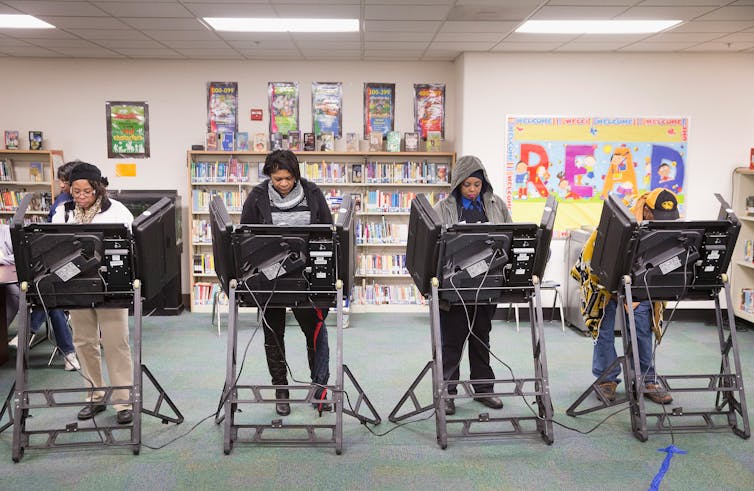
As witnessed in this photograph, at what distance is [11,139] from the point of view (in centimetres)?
694

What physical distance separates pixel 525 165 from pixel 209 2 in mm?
3485

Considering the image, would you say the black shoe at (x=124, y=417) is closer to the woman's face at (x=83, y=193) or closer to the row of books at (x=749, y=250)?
the woman's face at (x=83, y=193)

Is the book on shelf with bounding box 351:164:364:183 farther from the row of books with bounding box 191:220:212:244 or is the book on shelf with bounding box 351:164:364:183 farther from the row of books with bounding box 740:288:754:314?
the row of books with bounding box 740:288:754:314

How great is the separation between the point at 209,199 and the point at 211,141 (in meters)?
0.63

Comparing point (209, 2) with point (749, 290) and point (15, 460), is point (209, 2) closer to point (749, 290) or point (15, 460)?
point (15, 460)

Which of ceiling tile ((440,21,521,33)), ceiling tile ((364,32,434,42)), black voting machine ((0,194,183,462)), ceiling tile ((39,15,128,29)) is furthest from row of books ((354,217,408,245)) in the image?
black voting machine ((0,194,183,462))

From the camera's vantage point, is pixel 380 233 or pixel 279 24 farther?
pixel 380 233

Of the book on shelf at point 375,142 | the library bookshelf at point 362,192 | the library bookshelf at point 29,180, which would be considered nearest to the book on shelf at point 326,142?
the library bookshelf at point 362,192

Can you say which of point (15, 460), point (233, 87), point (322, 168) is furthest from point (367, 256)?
point (15, 460)

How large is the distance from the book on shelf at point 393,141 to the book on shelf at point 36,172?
3.85 meters

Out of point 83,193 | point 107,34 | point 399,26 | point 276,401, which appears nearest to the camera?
point 276,401

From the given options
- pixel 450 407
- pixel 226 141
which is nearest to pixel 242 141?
pixel 226 141

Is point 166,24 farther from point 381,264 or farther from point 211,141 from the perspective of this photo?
point 381,264

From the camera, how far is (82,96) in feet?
23.4
